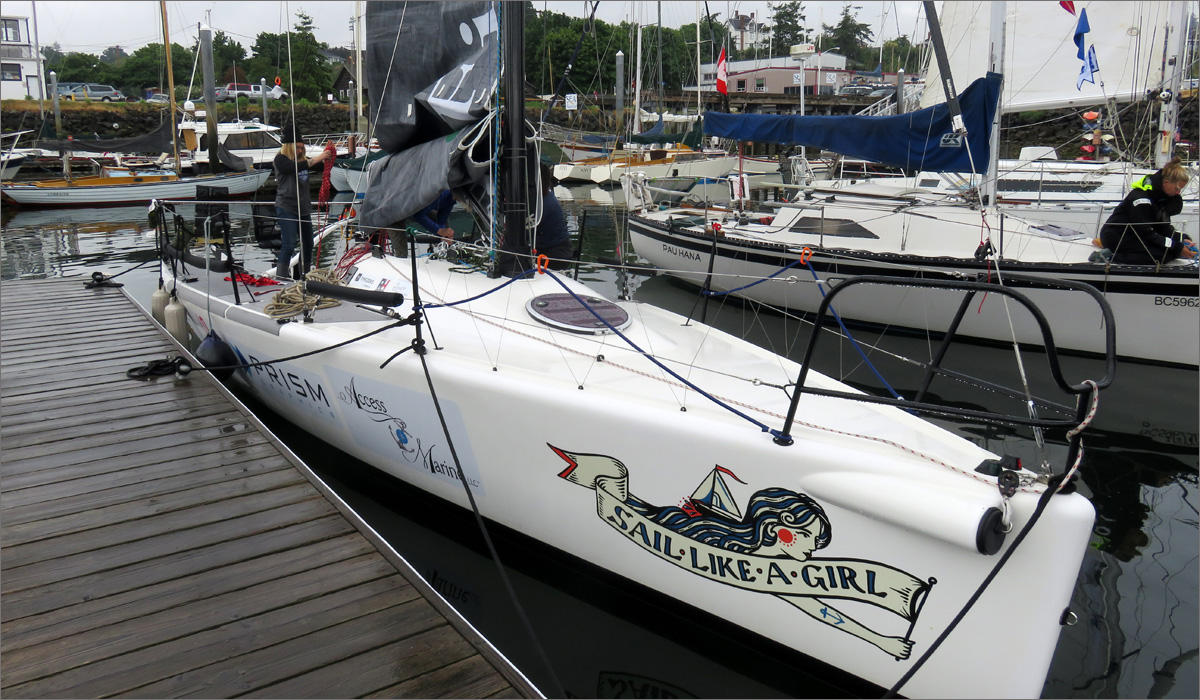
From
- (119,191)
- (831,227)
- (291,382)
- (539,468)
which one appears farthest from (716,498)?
(119,191)

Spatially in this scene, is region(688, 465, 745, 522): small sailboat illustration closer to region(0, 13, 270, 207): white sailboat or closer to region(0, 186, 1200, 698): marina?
region(0, 186, 1200, 698): marina

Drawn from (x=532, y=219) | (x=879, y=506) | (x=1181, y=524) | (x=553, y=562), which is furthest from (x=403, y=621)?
(x=1181, y=524)

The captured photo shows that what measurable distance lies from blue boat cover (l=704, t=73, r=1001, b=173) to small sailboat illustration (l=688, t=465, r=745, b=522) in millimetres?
4946

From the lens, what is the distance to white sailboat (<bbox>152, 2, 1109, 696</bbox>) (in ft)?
8.65

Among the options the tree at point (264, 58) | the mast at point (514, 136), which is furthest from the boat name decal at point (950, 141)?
the tree at point (264, 58)

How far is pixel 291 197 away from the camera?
6.88 m

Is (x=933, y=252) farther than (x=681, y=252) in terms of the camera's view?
No

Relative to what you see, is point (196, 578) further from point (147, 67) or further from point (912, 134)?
point (147, 67)

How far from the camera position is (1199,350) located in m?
7.88

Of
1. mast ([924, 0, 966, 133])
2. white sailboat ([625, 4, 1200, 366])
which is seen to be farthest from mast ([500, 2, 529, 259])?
mast ([924, 0, 966, 133])

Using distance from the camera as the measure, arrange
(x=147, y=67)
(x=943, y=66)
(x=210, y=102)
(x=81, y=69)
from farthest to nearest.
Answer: (x=81, y=69) < (x=147, y=67) < (x=210, y=102) < (x=943, y=66)

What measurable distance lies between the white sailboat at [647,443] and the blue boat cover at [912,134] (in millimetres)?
4278

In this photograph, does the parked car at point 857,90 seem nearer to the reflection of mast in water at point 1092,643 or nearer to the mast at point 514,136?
the mast at point 514,136

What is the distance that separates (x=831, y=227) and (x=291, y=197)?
681 cm
